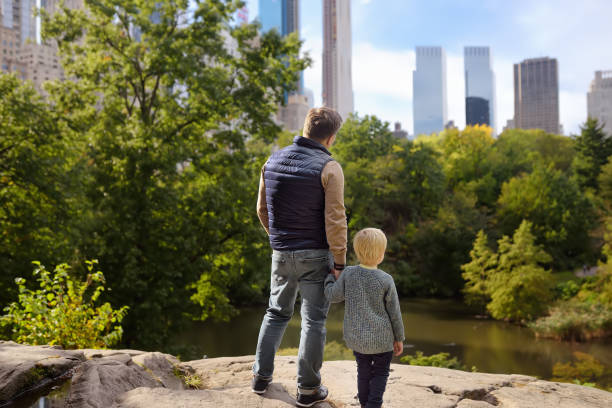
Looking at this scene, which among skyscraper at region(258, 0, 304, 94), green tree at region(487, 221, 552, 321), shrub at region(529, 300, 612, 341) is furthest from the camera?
skyscraper at region(258, 0, 304, 94)

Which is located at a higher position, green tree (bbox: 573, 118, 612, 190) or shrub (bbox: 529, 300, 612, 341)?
green tree (bbox: 573, 118, 612, 190)

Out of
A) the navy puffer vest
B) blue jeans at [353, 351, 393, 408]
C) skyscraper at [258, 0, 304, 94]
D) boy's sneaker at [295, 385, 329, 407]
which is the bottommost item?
boy's sneaker at [295, 385, 329, 407]

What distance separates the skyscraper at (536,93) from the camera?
6353 inches

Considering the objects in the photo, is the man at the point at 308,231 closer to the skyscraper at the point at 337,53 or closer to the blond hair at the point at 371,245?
the blond hair at the point at 371,245

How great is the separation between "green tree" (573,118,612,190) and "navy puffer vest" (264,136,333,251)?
37339 mm

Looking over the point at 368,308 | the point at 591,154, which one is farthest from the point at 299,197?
the point at 591,154

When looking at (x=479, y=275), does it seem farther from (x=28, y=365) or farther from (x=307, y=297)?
(x=28, y=365)

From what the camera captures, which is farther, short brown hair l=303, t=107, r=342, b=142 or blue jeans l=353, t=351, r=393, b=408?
short brown hair l=303, t=107, r=342, b=142

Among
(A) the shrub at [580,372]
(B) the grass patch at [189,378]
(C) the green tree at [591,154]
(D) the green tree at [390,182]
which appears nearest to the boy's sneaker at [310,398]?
(B) the grass patch at [189,378]

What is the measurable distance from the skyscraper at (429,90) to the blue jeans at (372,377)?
196224 mm

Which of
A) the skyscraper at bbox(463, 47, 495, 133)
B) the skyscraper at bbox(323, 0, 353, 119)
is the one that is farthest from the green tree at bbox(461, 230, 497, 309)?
the skyscraper at bbox(463, 47, 495, 133)

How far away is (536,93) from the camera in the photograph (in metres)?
163

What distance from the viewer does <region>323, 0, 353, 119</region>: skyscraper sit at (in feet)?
454

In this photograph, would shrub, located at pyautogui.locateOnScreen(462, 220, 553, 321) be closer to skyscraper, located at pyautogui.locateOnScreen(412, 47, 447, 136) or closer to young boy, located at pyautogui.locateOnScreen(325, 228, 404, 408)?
young boy, located at pyautogui.locateOnScreen(325, 228, 404, 408)
